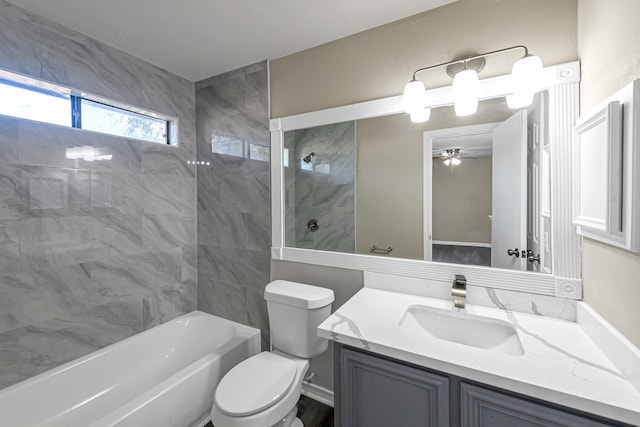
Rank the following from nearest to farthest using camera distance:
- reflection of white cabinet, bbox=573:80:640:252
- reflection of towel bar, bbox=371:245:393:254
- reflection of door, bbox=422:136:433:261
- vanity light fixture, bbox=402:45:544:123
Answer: reflection of white cabinet, bbox=573:80:640:252, vanity light fixture, bbox=402:45:544:123, reflection of door, bbox=422:136:433:261, reflection of towel bar, bbox=371:245:393:254

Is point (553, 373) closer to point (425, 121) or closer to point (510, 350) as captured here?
point (510, 350)

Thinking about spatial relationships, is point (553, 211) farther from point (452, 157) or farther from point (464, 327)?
point (464, 327)

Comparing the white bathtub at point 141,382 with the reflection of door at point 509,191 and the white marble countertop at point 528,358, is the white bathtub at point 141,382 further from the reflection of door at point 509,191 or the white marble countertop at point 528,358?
the reflection of door at point 509,191

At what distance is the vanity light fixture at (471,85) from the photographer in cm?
119

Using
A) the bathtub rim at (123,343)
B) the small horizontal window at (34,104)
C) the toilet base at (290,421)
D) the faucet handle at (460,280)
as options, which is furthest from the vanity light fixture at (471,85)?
the small horizontal window at (34,104)

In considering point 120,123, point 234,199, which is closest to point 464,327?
point 234,199

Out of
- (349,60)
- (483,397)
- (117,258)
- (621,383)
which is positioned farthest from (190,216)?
(621,383)

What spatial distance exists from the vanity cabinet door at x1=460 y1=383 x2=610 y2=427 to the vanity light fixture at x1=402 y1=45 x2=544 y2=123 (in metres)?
1.21

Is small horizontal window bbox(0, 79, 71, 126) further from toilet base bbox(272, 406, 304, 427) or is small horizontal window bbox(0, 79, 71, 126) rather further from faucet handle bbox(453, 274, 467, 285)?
faucet handle bbox(453, 274, 467, 285)

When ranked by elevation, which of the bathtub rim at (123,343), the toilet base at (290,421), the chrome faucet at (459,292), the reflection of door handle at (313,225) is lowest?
the toilet base at (290,421)

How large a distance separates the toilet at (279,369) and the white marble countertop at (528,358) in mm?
379

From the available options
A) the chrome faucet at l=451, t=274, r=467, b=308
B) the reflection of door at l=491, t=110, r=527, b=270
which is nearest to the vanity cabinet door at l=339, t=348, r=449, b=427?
the chrome faucet at l=451, t=274, r=467, b=308

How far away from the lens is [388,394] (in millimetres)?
1064

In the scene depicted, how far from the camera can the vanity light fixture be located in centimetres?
119
